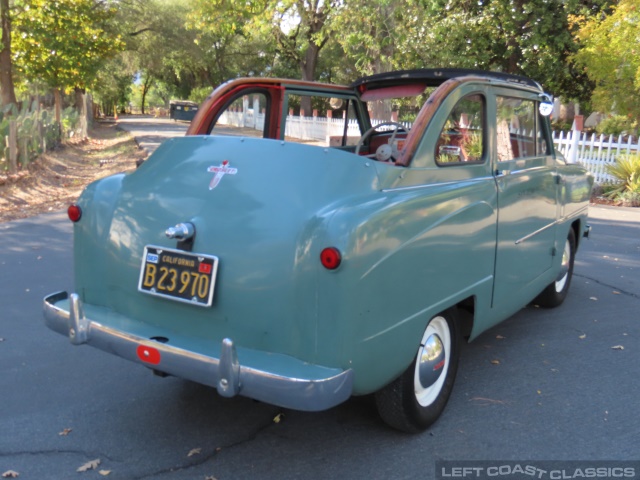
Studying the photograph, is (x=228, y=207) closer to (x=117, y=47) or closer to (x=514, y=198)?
(x=514, y=198)

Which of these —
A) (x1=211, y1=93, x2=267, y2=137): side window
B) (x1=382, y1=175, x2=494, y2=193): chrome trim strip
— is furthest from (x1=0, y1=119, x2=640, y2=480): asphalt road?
(x1=211, y1=93, x2=267, y2=137): side window

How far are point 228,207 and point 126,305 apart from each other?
804mm

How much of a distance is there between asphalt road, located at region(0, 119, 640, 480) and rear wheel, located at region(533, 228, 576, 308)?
486mm

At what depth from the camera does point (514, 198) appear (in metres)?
4.21

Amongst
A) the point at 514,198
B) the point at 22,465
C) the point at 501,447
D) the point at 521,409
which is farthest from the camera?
the point at 514,198

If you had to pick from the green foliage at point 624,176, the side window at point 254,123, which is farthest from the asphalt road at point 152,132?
the green foliage at point 624,176

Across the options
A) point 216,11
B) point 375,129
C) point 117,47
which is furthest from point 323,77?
point 375,129

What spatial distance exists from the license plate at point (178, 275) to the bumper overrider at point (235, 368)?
24cm

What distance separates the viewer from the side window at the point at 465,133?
3.87 meters

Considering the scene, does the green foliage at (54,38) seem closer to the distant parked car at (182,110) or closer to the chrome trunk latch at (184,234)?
the chrome trunk latch at (184,234)

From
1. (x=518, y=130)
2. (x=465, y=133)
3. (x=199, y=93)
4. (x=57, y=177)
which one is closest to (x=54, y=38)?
(x=57, y=177)

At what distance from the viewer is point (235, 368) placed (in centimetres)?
277

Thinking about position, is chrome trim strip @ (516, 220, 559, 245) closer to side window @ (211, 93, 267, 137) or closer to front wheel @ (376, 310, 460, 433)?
front wheel @ (376, 310, 460, 433)

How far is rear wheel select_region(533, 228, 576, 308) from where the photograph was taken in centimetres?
571
